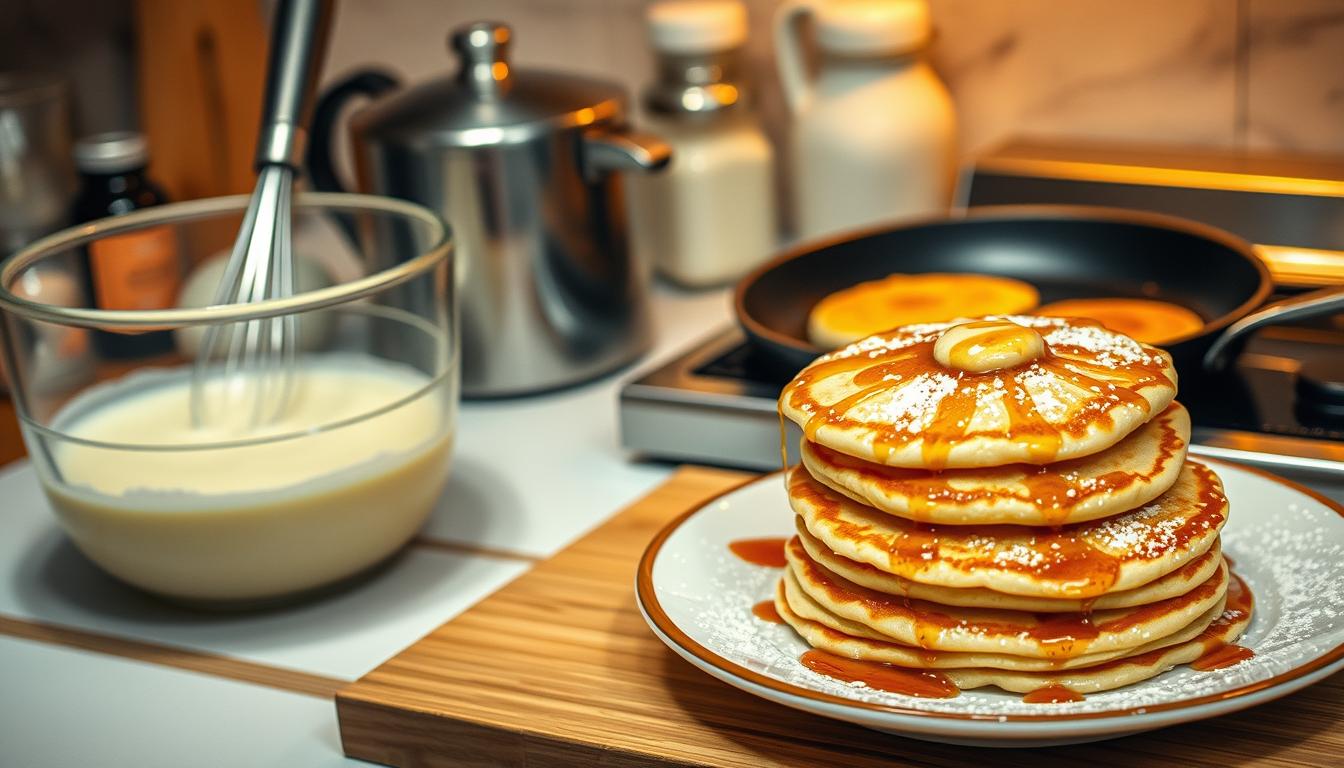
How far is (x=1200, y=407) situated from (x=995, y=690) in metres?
0.36

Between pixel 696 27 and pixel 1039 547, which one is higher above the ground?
pixel 696 27

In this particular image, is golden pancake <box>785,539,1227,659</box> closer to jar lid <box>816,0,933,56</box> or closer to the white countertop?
the white countertop

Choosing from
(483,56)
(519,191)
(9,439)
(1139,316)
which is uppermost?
(483,56)

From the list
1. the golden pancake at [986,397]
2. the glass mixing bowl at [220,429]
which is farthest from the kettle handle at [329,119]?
the golden pancake at [986,397]

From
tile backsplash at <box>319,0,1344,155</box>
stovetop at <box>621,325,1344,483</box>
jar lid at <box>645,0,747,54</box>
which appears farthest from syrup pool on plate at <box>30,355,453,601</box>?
tile backsplash at <box>319,0,1344,155</box>

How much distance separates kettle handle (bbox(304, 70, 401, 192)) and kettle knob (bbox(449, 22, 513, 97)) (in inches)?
6.1

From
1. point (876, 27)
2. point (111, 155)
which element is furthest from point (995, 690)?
point (111, 155)

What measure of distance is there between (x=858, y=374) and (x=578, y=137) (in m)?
0.50

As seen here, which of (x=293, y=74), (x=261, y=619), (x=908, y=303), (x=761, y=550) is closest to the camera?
(x=761, y=550)

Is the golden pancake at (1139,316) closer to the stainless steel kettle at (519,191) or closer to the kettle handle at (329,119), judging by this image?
the stainless steel kettle at (519,191)

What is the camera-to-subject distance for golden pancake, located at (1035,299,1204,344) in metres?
0.96

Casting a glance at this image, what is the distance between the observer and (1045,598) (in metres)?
0.56

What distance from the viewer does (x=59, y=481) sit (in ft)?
2.62

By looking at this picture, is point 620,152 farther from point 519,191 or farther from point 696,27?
point 696,27
